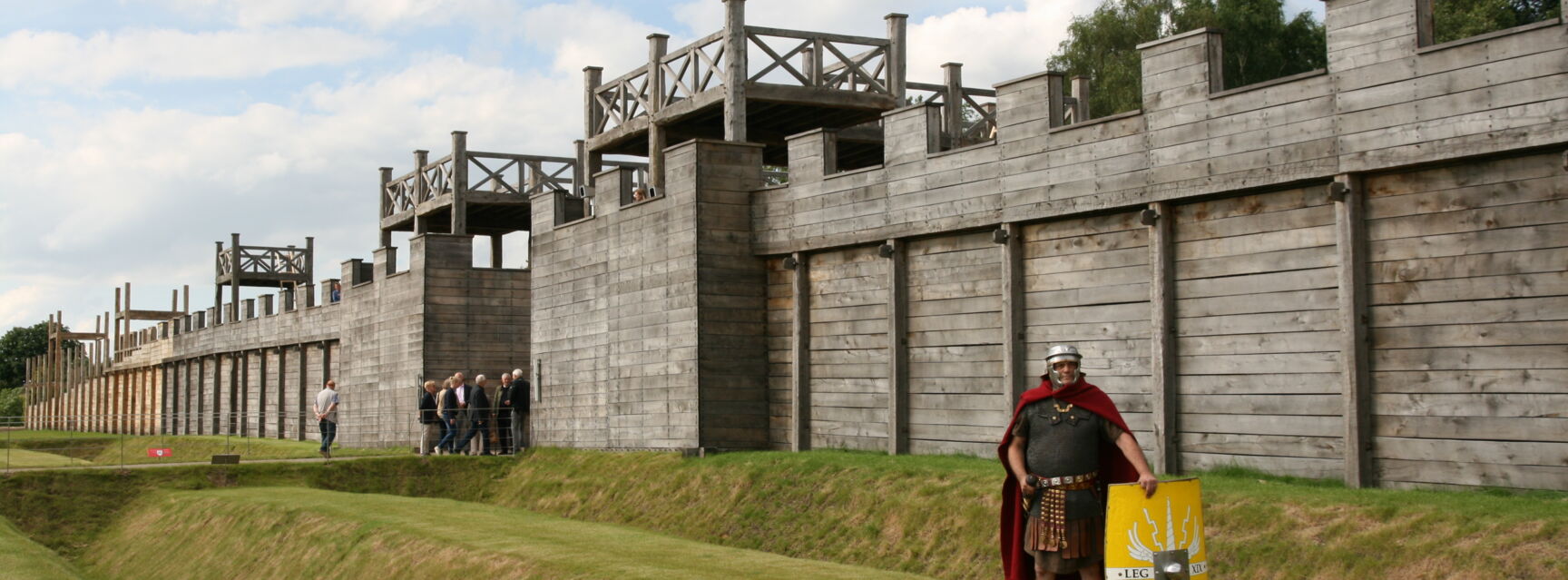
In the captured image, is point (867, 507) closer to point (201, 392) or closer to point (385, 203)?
point (385, 203)

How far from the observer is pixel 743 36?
23.5 m

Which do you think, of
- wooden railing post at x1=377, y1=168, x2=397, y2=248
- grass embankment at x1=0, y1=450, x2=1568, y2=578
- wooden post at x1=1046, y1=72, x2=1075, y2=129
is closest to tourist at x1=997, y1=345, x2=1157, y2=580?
grass embankment at x1=0, y1=450, x2=1568, y2=578

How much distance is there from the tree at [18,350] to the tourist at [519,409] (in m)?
106

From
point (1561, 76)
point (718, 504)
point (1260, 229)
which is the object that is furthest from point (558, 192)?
point (1561, 76)

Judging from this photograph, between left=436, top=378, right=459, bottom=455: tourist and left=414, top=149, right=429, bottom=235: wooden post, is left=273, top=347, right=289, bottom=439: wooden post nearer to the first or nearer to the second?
left=414, top=149, right=429, bottom=235: wooden post

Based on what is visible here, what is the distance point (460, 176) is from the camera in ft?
114

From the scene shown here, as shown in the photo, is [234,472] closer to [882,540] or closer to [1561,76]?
[882,540]

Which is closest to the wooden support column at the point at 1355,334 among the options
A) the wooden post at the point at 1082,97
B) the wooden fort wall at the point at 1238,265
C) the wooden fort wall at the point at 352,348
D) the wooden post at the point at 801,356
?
the wooden fort wall at the point at 1238,265

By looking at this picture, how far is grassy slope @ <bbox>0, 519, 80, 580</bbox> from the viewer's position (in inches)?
612

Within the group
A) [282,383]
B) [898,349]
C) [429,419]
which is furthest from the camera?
[282,383]

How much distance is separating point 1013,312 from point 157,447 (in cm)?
3841

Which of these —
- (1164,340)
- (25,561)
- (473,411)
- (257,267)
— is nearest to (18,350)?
(257,267)

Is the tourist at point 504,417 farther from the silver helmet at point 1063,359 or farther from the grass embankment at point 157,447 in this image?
the silver helmet at point 1063,359

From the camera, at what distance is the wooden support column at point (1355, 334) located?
13.3m
